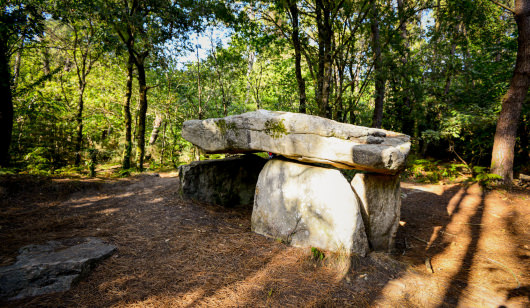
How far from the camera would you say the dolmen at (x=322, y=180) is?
3.13m

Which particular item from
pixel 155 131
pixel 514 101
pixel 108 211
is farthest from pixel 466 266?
pixel 155 131

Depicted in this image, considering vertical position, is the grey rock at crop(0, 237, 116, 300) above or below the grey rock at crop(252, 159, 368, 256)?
below

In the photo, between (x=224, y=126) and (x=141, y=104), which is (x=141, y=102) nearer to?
(x=141, y=104)

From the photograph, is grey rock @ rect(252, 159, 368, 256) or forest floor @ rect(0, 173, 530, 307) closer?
forest floor @ rect(0, 173, 530, 307)

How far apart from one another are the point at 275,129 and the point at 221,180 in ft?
6.65

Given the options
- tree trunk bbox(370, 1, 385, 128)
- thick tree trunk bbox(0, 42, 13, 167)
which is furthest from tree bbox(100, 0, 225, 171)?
tree trunk bbox(370, 1, 385, 128)

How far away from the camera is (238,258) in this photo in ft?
9.75

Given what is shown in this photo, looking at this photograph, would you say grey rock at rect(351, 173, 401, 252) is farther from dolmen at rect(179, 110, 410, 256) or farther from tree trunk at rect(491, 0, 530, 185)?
tree trunk at rect(491, 0, 530, 185)

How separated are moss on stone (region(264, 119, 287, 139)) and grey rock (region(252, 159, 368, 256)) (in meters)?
0.53

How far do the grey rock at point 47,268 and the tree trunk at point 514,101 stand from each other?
9391 millimetres

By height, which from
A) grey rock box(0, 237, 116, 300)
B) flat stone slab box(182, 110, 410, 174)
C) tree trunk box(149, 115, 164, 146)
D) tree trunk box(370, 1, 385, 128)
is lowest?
grey rock box(0, 237, 116, 300)

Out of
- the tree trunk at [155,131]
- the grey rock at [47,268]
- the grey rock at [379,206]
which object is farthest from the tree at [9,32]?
the tree trunk at [155,131]

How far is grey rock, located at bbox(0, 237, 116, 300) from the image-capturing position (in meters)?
2.05

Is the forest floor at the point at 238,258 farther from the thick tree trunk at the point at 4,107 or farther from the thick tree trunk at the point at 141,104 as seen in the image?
the thick tree trunk at the point at 141,104
